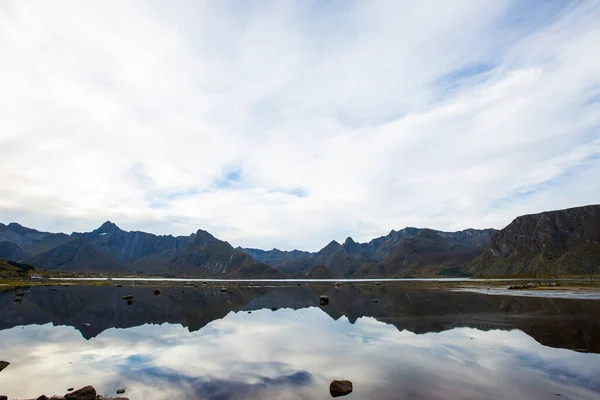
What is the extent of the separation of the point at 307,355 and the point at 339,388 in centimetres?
1071

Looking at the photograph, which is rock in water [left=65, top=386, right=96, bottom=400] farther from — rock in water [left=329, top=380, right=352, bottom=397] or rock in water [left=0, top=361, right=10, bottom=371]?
rock in water [left=329, top=380, right=352, bottom=397]

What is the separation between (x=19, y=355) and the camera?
31.0 metres

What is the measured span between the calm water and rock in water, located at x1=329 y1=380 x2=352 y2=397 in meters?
0.59

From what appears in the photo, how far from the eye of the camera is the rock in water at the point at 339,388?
21609mm

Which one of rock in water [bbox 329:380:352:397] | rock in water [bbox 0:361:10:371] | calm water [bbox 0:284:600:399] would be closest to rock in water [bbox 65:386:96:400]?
calm water [bbox 0:284:600:399]

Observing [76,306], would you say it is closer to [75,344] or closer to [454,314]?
[75,344]

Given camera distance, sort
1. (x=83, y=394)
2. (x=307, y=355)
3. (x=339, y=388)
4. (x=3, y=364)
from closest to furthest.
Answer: (x=83, y=394), (x=339, y=388), (x=3, y=364), (x=307, y=355)

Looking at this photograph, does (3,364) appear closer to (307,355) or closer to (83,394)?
(83,394)

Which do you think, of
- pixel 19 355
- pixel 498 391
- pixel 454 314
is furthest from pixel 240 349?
pixel 454 314

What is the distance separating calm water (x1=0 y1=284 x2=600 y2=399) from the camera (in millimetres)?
22641

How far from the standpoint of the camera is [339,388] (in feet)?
71.7

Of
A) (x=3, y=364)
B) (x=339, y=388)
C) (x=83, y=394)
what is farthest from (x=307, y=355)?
(x=3, y=364)

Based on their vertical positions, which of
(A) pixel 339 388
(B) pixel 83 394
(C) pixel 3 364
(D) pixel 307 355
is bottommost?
(D) pixel 307 355

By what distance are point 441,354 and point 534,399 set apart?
37.0 feet
